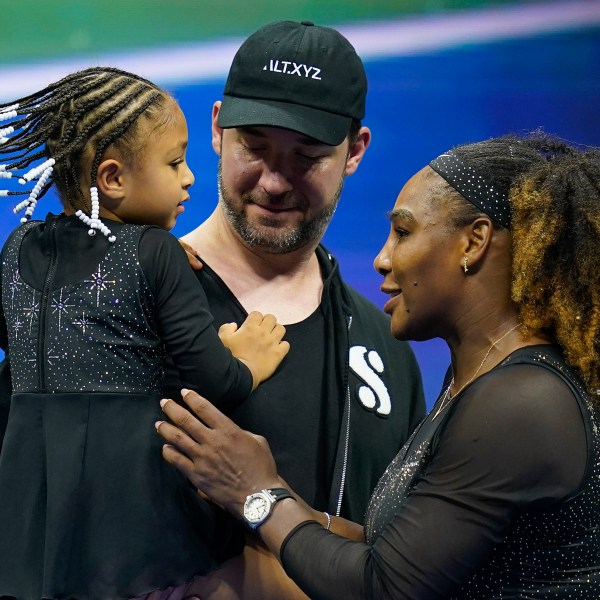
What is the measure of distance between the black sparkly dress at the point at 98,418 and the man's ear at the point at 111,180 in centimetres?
6

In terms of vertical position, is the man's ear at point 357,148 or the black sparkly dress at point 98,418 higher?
the man's ear at point 357,148

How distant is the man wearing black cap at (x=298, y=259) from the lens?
2.30 metres

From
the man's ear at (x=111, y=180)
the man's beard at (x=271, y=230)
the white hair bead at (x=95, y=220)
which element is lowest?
the man's beard at (x=271, y=230)

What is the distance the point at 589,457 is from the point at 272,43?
3.84 ft

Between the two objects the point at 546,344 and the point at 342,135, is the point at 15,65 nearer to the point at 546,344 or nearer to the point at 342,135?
the point at 342,135

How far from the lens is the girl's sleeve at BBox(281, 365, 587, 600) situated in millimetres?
1645

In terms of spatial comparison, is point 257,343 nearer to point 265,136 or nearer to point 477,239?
point 265,136

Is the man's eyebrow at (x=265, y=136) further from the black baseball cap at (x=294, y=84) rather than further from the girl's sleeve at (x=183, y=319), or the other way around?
the girl's sleeve at (x=183, y=319)

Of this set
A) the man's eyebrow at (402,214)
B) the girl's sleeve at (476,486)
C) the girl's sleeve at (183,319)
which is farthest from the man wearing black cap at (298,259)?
the girl's sleeve at (476,486)

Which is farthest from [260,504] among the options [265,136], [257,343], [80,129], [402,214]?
[265,136]

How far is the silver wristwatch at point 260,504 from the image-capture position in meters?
1.85

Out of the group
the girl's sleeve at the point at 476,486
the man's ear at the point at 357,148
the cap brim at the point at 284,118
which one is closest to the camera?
the girl's sleeve at the point at 476,486

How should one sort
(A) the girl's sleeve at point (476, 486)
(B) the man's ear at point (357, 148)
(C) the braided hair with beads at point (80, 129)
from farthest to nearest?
(B) the man's ear at point (357, 148) → (C) the braided hair with beads at point (80, 129) → (A) the girl's sleeve at point (476, 486)

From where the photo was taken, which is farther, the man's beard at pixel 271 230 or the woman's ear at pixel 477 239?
the man's beard at pixel 271 230
